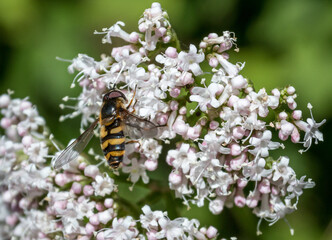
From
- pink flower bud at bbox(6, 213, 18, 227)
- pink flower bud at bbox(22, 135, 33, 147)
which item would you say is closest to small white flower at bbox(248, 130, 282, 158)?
pink flower bud at bbox(22, 135, 33, 147)

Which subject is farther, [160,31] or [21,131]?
[21,131]

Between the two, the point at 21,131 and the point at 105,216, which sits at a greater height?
the point at 21,131

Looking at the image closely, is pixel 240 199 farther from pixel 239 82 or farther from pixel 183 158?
pixel 239 82

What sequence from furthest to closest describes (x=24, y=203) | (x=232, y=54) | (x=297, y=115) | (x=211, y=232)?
1. (x=232, y=54)
2. (x=24, y=203)
3. (x=211, y=232)
4. (x=297, y=115)

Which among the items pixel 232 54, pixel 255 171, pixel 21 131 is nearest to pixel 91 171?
pixel 21 131

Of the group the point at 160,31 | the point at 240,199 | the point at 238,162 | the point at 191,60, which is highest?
the point at 160,31

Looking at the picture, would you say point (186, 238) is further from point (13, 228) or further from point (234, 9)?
point (234, 9)
